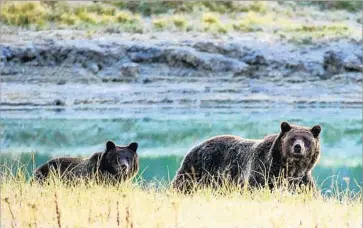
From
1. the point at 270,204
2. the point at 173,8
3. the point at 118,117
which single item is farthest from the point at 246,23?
the point at 270,204

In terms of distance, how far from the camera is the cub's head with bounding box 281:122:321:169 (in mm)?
4855

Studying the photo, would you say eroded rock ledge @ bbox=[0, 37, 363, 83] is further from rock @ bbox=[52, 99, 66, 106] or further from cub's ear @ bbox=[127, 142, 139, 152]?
cub's ear @ bbox=[127, 142, 139, 152]

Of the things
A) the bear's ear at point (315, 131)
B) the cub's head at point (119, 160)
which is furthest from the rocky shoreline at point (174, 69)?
the bear's ear at point (315, 131)

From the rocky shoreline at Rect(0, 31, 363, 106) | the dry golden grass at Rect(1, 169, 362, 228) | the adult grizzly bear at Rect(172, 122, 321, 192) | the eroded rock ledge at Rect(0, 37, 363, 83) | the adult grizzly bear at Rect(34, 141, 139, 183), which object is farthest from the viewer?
the eroded rock ledge at Rect(0, 37, 363, 83)

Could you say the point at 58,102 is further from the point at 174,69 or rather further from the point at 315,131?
the point at 315,131

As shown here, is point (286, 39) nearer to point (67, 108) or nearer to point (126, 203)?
point (67, 108)

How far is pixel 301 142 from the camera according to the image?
482 centimetres

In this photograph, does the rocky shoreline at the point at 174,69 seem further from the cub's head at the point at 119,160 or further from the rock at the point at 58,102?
the cub's head at the point at 119,160

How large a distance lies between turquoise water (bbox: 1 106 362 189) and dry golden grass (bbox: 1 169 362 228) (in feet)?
5.04

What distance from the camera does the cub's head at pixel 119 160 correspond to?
5.33m

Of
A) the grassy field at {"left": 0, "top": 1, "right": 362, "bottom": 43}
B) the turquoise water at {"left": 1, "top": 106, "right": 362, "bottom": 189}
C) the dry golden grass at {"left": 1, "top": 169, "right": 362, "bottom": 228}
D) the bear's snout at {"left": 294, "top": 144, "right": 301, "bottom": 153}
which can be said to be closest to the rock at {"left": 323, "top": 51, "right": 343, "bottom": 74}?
the grassy field at {"left": 0, "top": 1, "right": 362, "bottom": 43}

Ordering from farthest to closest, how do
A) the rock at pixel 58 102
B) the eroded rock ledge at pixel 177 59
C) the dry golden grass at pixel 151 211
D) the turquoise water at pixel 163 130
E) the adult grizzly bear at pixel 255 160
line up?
the eroded rock ledge at pixel 177 59 → the rock at pixel 58 102 → the turquoise water at pixel 163 130 → the adult grizzly bear at pixel 255 160 → the dry golden grass at pixel 151 211

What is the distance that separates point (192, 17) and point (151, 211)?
318cm

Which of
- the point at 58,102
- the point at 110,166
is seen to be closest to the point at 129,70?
the point at 58,102
